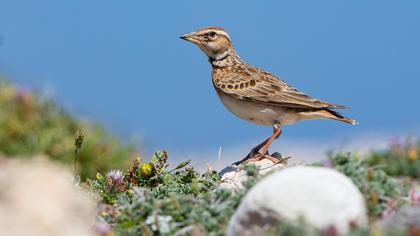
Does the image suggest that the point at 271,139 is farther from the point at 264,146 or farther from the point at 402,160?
the point at 402,160

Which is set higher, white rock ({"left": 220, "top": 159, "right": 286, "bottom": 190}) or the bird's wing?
the bird's wing

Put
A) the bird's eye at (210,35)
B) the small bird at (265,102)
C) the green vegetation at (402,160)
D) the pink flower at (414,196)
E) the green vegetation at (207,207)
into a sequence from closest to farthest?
the green vegetation at (207,207), the pink flower at (414,196), the green vegetation at (402,160), the small bird at (265,102), the bird's eye at (210,35)

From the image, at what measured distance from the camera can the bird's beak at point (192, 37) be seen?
1271 cm

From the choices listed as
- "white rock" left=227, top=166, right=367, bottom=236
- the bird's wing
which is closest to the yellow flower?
the bird's wing

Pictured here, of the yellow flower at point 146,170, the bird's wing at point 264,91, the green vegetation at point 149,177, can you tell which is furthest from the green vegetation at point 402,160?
the yellow flower at point 146,170

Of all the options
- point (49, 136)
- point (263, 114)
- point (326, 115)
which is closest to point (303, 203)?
point (263, 114)

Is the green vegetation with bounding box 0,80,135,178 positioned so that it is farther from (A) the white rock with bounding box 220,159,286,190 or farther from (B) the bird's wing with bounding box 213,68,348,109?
(A) the white rock with bounding box 220,159,286,190

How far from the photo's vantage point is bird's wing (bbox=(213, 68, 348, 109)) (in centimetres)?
1175

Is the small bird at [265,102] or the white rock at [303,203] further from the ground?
the small bird at [265,102]

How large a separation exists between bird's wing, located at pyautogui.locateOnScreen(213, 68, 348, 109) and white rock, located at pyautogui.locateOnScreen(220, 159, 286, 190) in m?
1.05

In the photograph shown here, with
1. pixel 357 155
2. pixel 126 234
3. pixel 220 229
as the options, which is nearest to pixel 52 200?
pixel 126 234

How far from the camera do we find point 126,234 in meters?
7.73

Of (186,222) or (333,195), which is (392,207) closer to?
(333,195)

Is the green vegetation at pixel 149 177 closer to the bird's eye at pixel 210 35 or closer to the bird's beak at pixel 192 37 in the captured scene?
the bird's beak at pixel 192 37
